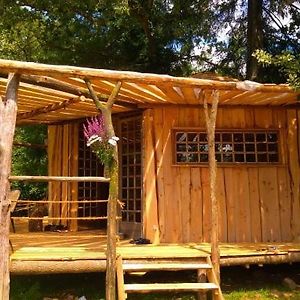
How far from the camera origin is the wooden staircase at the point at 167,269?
18.1 feet

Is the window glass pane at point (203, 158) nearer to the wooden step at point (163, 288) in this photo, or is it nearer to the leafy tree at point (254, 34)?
the wooden step at point (163, 288)

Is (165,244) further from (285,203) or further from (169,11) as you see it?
(169,11)

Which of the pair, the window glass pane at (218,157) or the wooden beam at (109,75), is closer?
the wooden beam at (109,75)

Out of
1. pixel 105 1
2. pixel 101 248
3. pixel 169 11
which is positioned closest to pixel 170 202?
pixel 101 248

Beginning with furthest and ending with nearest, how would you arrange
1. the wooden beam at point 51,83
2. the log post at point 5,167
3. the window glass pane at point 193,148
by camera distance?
the window glass pane at point 193,148 → the wooden beam at point 51,83 → the log post at point 5,167

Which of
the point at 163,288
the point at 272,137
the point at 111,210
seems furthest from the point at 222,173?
the point at 111,210

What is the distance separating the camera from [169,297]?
660 centimetres

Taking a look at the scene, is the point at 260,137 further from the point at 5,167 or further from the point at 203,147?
the point at 5,167

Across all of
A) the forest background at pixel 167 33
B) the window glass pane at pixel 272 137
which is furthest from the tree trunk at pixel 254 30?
the window glass pane at pixel 272 137

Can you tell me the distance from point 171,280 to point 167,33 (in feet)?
20.7

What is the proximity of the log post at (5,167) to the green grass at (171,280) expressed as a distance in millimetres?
1458

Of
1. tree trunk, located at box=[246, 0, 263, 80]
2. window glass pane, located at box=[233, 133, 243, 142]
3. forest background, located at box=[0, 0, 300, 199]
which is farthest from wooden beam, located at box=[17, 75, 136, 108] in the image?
tree trunk, located at box=[246, 0, 263, 80]

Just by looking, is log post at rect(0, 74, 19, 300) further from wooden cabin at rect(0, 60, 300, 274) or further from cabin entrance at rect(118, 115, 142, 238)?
cabin entrance at rect(118, 115, 142, 238)

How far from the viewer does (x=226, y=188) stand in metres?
7.93
